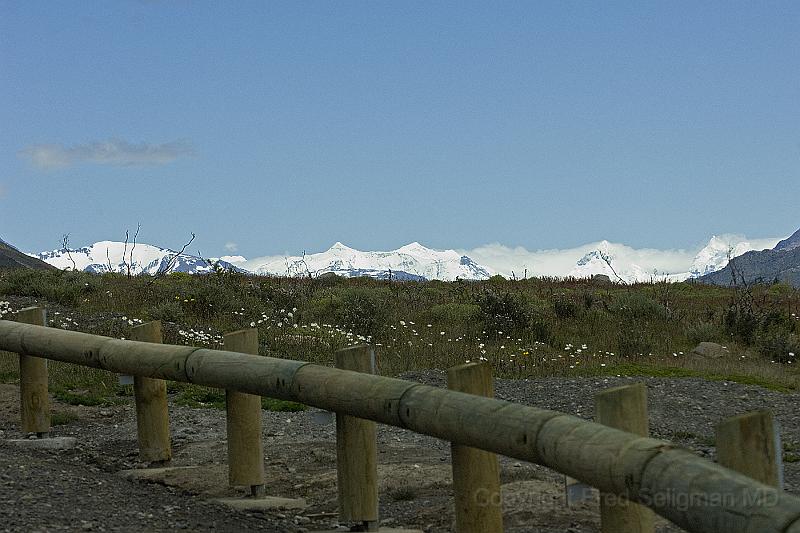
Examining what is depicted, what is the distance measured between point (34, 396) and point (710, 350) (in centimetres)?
1141

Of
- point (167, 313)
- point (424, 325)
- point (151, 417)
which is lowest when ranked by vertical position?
point (151, 417)

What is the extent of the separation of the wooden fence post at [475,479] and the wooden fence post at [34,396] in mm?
5538

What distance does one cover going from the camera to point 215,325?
58.0 ft

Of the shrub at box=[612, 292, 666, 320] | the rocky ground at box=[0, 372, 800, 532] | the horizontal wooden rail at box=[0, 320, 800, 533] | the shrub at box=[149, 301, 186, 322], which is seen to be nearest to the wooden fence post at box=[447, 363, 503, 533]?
the horizontal wooden rail at box=[0, 320, 800, 533]

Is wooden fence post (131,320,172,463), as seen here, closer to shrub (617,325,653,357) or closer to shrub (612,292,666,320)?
shrub (617,325,653,357)

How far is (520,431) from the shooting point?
184 inches

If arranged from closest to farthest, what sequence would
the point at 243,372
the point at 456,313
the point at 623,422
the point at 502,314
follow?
the point at 623,422, the point at 243,372, the point at 502,314, the point at 456,313

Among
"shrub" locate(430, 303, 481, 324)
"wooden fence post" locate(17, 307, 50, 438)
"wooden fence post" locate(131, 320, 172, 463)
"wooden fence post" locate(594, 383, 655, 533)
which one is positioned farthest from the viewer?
"shrub" locate(430, 303, 481, 324)

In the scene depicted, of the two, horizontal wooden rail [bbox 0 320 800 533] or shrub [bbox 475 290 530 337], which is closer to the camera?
horizontal wooden rail [bbox 0 320 800 533]

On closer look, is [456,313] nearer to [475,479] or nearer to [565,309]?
[565,309]

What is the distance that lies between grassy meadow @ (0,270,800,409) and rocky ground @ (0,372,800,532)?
135cm

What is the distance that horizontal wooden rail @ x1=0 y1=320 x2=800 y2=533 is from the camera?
11.1ft

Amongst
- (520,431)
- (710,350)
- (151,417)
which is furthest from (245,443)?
(710,350)

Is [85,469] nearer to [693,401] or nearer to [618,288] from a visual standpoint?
[693,401]
